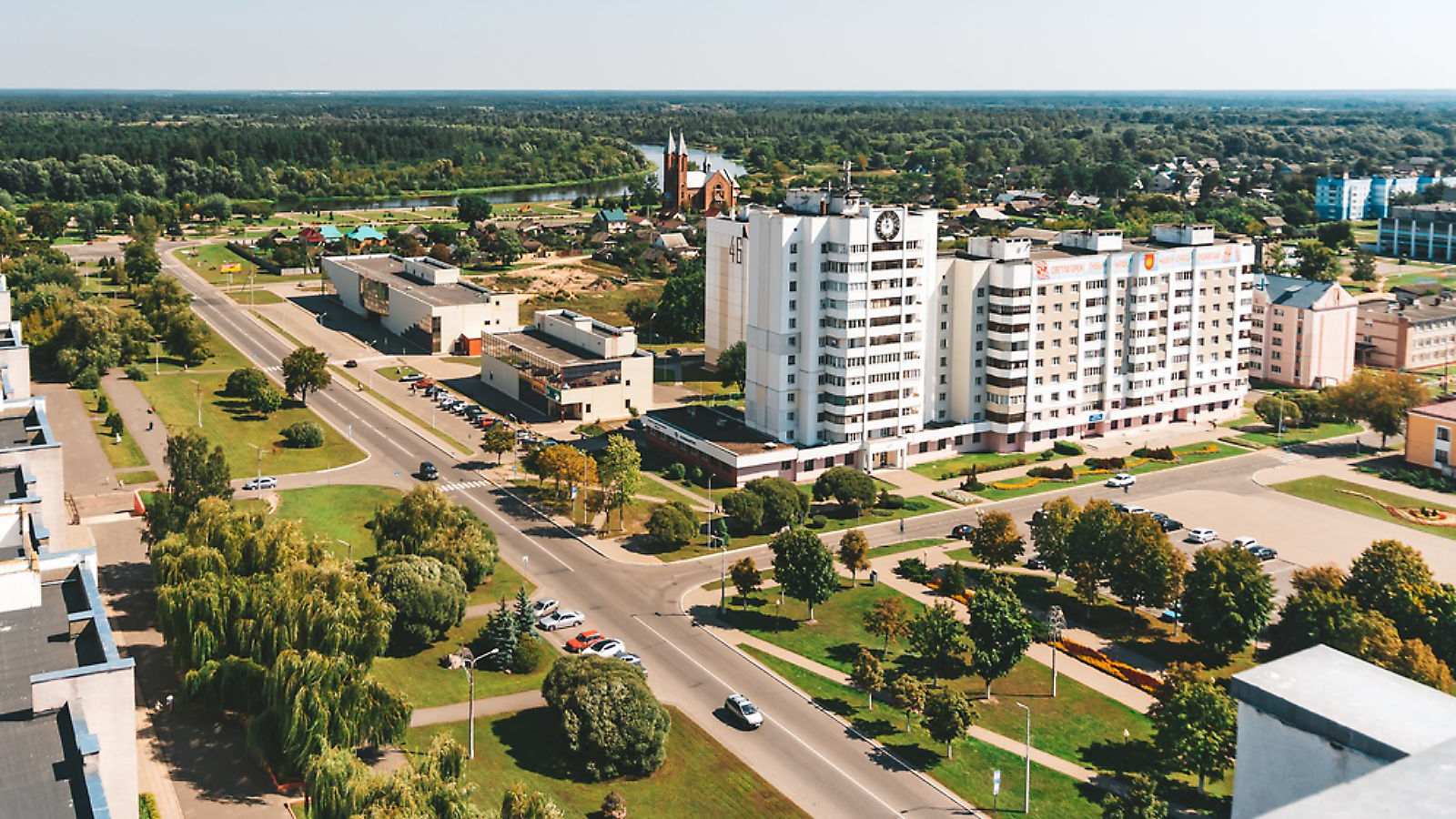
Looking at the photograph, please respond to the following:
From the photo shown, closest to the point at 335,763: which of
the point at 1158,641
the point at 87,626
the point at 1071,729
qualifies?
the point at 87,626

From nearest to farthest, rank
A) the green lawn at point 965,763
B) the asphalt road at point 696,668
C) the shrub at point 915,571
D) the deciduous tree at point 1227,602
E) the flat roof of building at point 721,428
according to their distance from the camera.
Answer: the green lawn at point 965,763, the asphalt road at point 696,668, the deciduous tree at point 1227,602, the shrub at point 915,571, the flat roof of building at point 721,428

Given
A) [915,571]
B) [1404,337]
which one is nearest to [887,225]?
[915,571]

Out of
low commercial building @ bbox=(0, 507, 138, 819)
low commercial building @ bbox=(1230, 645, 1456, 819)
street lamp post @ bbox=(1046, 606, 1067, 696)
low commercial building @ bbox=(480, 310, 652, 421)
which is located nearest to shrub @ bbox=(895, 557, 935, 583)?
street lamp post @ bbox=(1046, 606, 1067, 696)

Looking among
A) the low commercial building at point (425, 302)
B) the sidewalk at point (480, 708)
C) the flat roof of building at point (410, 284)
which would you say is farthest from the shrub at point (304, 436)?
the sidewalk at point (480, 708)

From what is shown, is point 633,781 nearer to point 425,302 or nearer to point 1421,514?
point 1421,514

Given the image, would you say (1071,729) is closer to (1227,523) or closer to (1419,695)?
(1227,523)

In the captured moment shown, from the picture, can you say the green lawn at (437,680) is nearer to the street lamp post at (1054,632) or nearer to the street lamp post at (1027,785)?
the street lamp post at (1027,785)
